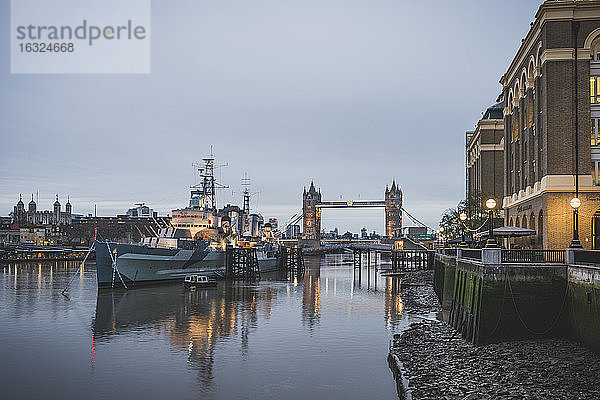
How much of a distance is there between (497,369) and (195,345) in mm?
15445

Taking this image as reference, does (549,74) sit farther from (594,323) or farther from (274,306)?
(274,306)

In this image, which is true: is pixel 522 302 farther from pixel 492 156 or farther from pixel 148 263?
pixel 492 156

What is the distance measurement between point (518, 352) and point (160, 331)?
66.5 feet

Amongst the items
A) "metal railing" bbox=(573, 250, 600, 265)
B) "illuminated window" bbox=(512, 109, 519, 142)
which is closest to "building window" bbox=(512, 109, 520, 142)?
"illuminated window" bbox=(512, 109, 519, 142)

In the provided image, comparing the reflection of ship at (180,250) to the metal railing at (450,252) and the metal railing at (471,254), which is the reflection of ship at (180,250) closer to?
the metal railing at (450,252)

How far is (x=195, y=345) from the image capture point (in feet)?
100

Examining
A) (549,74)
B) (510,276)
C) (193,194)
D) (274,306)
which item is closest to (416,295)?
(274,306)

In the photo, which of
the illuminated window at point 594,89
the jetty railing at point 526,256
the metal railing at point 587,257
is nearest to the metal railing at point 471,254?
the jetty railing at point 526,256

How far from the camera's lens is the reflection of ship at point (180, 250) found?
57.8 metres

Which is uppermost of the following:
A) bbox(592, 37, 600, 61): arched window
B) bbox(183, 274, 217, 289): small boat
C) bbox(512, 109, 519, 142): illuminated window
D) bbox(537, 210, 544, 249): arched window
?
bbox(592, 37, 600, 61): arched window

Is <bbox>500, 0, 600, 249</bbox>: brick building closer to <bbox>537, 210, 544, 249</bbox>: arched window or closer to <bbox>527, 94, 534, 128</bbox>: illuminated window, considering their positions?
<bbox>537, 210, 544, 249</bbox>: arched window

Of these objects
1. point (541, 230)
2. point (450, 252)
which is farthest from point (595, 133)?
point (450, 252)

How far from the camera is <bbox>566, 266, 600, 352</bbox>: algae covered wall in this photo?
21.7 metres

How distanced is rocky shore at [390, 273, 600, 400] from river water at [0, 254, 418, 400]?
149 centimetres
